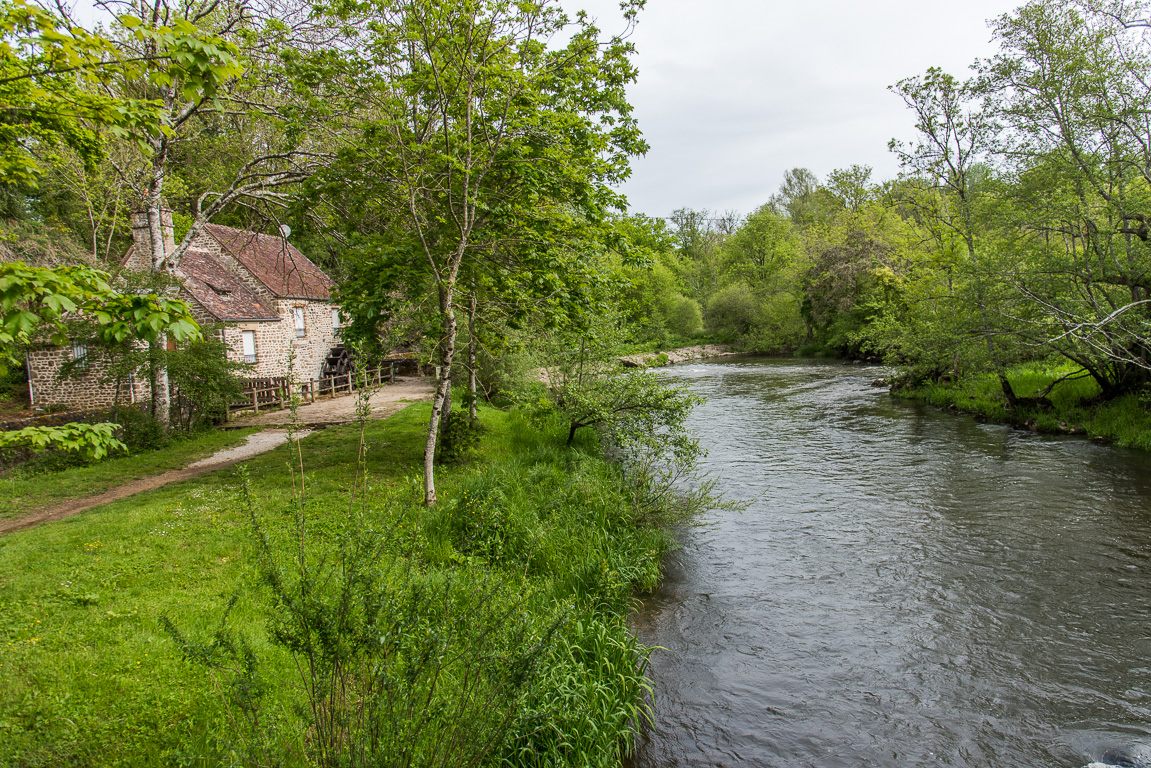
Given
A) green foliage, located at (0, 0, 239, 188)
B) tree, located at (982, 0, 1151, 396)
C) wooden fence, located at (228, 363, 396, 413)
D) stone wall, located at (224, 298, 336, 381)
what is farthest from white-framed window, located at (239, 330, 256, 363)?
tree, located at (982, 0, 1151, 396)

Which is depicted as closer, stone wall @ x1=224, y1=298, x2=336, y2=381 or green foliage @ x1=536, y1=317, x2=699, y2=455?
green foliage @ x1=536, y1=317, x2=699, y2=455

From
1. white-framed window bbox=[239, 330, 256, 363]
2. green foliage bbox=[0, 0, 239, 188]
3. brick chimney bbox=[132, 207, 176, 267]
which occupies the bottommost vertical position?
white-framed window bbox=[239, 330, 256, 363]

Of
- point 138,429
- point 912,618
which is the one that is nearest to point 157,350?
point 138,429

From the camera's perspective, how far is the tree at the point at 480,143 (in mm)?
8414

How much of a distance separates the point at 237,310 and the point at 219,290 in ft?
3.59

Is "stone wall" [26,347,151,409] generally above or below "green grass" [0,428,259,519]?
above

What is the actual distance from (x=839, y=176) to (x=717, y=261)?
19.5 metres

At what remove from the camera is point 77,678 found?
4297 millimetres

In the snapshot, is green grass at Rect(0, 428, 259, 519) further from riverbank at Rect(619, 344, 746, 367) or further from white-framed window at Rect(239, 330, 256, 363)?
riverbank at Rect(619, 344, 746, 367)

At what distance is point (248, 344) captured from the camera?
24516 millimetres

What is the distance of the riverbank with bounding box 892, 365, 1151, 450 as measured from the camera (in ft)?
46.4

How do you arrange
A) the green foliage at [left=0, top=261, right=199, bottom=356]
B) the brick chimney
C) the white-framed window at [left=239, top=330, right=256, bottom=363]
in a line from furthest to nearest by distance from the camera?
the white-framed window at [left=239, top=330, right=256, bottom=363]
the brick chimney
the green foliage at [left=0, top=261, right=199, bottom=356]

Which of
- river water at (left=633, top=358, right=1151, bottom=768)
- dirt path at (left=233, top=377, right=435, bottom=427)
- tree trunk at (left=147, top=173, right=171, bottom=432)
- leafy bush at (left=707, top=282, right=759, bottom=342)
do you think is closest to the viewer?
river water at (left=633, top=358, right=1151, bottom=768)

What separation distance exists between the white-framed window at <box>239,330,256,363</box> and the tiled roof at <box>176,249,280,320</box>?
29.2 inches
